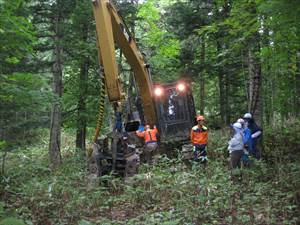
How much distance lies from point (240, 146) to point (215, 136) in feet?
19.0

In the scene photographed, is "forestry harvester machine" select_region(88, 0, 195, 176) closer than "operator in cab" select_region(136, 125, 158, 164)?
Yes

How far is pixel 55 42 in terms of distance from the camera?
15.2m

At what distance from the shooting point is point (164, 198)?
27.7 ft

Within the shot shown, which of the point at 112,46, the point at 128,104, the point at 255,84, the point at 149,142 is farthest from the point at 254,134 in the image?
the point at 128,104

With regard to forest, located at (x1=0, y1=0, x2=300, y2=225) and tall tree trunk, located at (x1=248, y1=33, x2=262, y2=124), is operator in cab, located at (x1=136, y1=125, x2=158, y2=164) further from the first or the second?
Answer: tall tree trunk, located at (x1=248, y1=33, x2=262, y2=124)

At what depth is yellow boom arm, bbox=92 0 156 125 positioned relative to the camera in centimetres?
1050

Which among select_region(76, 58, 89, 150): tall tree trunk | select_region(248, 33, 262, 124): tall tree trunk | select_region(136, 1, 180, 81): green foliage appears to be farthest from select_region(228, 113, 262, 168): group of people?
select_region(136, 1, 180, 81): green foliage

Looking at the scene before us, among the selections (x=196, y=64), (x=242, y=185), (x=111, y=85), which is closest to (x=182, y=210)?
(x=242, y=185)

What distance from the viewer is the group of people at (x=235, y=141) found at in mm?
10562

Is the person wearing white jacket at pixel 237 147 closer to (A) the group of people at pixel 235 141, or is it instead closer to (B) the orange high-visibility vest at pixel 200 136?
(A) the group of people at pixel 235 141

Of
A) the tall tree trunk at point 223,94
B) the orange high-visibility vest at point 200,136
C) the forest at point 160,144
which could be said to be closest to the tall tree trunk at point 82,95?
the forest at point 160,144

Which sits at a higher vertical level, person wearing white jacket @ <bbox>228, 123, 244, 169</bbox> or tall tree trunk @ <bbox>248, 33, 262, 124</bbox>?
tall tree trunk @ <bbox>248, 33, 262, 124</bbox>

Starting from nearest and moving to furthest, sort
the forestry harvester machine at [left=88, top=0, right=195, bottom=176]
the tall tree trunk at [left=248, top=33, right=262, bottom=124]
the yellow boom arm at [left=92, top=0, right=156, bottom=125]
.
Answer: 1. the forestry harvester machine at [left=88, top=0, right=195, bottom=176]
2. the yellow boom arm at [left=92, top=0, right=156, bottom=125]
3. the tall tree trunk at [left=248, top=33, right=262, bottom=124]

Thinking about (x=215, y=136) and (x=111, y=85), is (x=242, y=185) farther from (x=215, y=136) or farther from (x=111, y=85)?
(x=215, y=136)
